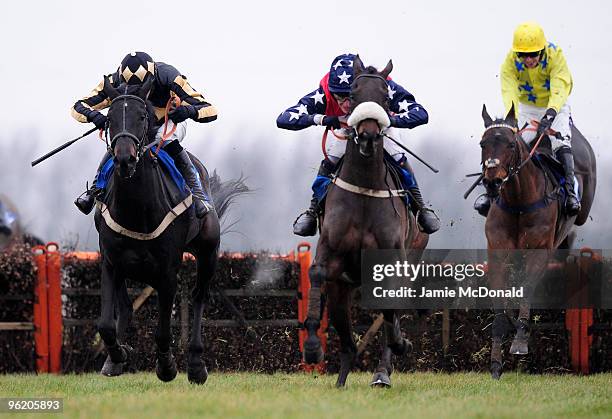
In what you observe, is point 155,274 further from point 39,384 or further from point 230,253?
point 230,253

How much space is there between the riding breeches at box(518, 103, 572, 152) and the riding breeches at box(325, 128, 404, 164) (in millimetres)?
2709

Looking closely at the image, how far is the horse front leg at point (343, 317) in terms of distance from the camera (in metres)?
9.52

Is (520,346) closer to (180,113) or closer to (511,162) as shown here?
(511,162)

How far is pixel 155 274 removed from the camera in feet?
31.0

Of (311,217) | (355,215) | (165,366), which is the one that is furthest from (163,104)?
(165,366)

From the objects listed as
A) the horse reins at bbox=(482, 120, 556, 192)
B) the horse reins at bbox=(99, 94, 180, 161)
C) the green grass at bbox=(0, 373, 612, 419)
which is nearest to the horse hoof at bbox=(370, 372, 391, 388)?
the green grass at bbox=(0, 373, 612, 419)

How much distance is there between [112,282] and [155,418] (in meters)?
2.90

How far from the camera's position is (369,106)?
8.93 meters

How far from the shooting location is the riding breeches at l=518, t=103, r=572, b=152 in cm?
1269

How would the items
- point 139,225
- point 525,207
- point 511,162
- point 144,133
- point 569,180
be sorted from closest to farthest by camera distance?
point 144,133 → point 139,225 → point 511,162 → point 525,207 → point 569,180

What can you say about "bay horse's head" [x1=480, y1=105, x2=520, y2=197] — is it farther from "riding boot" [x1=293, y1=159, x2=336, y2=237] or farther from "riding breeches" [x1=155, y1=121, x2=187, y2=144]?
"riding breeches" [x1=155, y1=121, x2=187, y2=144]

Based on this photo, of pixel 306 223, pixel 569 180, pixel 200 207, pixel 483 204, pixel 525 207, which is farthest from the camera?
pixel 483 204

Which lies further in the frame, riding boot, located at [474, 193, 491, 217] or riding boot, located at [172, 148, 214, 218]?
riding boot, located at [474, 193, 491, 217]

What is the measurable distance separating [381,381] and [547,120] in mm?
3728
